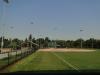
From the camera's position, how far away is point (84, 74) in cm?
1820

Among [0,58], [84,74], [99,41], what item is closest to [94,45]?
[99,41]

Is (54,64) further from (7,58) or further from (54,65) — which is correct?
(7,58)

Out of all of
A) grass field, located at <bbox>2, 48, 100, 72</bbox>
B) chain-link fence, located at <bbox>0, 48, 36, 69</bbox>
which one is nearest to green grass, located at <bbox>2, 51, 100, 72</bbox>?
grass field, located at <bbox>2, 48, 100, 72</bbox>

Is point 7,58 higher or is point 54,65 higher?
point 7,58

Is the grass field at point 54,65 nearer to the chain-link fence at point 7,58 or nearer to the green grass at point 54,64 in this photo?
the green grass at point 54,64

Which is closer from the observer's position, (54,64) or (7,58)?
(54,64)

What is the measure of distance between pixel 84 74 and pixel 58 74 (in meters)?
1.47

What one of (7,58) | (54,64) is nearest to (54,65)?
(54,64)

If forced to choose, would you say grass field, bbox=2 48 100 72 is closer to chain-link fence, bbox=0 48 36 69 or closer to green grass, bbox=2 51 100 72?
green grass, bbox=2 51 100 72

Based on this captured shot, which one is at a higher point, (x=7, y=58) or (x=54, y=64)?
(x=7, y=58)

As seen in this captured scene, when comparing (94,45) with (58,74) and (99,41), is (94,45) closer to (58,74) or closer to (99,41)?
(99,41)

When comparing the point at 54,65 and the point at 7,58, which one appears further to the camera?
the point at 7,58

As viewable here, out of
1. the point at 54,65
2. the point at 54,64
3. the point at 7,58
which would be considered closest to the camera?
the point at 54,65

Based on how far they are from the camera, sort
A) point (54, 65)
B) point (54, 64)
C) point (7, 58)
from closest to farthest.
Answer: point (54, 65) < point (54, 64) < point (7, 58)
